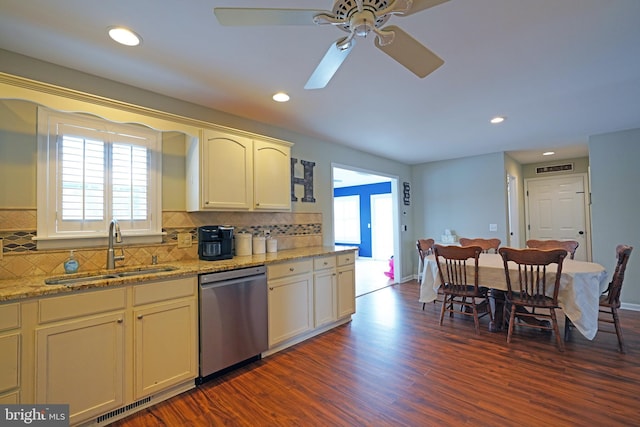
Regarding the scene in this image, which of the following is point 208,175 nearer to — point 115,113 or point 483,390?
point 115,113

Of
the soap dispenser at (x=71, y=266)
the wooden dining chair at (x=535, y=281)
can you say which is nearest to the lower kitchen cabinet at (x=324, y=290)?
the wooden dining chair at (x=535, y=281)

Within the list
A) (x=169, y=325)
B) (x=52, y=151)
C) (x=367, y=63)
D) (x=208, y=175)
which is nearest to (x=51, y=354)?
(x=169, y=325)

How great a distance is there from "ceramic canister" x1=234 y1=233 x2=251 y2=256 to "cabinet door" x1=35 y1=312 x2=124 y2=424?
1300mm

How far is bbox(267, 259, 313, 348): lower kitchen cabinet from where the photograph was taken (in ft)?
9.26

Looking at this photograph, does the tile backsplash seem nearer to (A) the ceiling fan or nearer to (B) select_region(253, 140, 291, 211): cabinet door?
(B) select_region(253, 140, 291, 211): cabinet door


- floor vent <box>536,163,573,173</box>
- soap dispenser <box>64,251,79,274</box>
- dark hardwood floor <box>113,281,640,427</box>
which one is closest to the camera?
dark hardwood floor <box>113,281,640,427</box>

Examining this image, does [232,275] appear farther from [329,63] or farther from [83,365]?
[329,63]

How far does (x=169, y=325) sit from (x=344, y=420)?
4.40 ft

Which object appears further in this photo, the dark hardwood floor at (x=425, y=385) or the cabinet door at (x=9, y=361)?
the dark hardwood floor at (x=425, y=385)

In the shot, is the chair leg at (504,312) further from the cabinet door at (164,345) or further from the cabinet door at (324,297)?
the cabinet door at (164,345)

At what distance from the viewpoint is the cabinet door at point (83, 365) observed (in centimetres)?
168

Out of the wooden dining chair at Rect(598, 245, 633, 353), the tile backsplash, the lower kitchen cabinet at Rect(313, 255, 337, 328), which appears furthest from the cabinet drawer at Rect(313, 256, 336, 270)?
the wooden dining chair at Rect(598, 245, 633, 353)

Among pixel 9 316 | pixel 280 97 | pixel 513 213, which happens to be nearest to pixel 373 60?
pixel 280 97

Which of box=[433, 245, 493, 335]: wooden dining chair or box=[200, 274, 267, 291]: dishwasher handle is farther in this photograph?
box=[433, 245, 493, 335]: wooden dining chair
